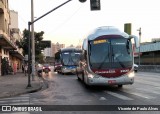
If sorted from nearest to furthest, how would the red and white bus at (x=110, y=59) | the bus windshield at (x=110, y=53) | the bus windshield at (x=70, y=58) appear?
the red and white bus at (x=110, y=59) < the bus windshield at (x=110, y=53) < the bus windshield at (x=70, y=58)

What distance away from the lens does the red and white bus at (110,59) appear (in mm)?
18469

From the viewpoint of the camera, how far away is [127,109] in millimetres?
11742

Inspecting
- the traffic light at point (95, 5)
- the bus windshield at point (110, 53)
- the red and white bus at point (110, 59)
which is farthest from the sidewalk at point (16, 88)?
the traffic light at point (95, 5)

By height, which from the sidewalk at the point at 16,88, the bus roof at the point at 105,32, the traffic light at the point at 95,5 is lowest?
the sidewalk at the point at 16,88

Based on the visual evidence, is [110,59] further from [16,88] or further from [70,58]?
[70,58]

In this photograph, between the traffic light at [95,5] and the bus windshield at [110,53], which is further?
the traffic light at [95,5]

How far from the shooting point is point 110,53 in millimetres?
18734

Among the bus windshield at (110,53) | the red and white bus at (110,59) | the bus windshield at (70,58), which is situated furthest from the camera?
the bus windshield at (70,58)

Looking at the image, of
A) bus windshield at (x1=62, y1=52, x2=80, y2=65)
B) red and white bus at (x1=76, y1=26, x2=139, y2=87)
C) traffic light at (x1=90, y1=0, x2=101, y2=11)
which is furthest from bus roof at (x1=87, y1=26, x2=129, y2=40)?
bus windshield at (x1=62, y1=52, x2=80, y2=65)

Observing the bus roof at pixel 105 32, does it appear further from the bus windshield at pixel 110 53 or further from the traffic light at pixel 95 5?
the traffic light at pixel 95 5

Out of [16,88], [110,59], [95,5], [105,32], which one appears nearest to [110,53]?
[110,59]

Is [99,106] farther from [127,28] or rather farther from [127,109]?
[127,28]

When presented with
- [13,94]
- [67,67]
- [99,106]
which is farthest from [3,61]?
[99,106]

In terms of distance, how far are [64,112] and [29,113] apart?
112 cm
